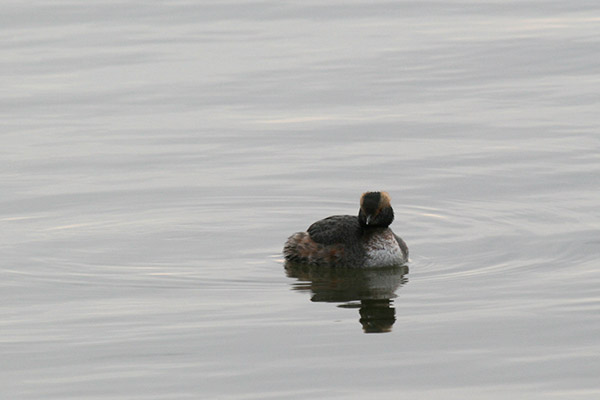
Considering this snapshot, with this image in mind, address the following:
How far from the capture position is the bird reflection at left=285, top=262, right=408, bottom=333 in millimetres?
11305

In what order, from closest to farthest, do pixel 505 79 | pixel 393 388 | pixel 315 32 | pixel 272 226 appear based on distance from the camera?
pixel 393 388 < pixel 272 226 < pixel 505 79 < pixel 315 32

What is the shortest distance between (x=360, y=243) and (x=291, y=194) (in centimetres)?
232

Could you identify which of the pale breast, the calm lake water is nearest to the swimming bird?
the pale breast

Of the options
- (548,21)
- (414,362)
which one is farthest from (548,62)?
(414,362)

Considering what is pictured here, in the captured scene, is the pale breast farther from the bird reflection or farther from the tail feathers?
the tail feathers

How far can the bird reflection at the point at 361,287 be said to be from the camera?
11.3 metres

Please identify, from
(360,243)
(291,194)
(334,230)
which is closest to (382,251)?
(360,243)

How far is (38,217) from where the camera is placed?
14758mm

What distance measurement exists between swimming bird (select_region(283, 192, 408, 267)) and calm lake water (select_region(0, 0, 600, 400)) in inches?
6.9

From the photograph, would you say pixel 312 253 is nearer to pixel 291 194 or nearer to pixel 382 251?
pixel 382 251

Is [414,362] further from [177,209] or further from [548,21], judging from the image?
[548,21]

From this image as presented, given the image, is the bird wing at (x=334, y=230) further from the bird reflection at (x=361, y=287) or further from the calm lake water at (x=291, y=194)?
the calm lake water at (x=291, y=194)

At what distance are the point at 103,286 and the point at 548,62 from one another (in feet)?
34.5

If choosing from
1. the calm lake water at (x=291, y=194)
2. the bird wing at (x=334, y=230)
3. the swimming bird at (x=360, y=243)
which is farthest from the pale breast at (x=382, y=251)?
the bird wing at (x=334, y=230)
